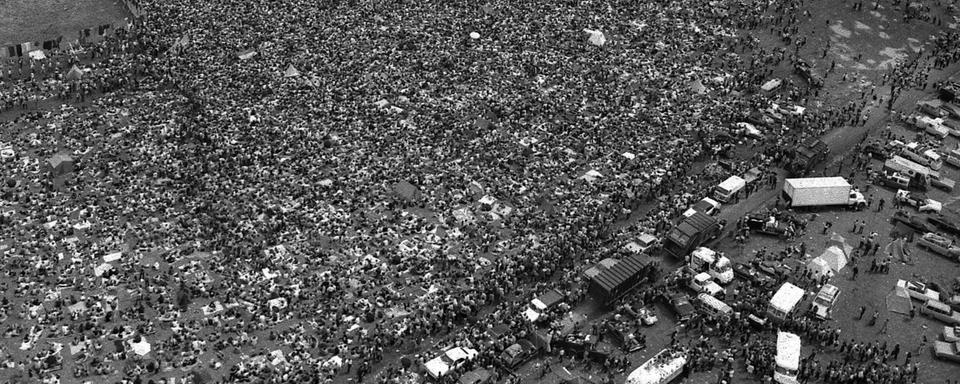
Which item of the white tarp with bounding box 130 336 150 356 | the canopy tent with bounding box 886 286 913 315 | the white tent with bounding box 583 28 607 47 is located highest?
the white tent with bounding box 583 28 607 47

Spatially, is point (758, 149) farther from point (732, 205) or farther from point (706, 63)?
point (706, 63)

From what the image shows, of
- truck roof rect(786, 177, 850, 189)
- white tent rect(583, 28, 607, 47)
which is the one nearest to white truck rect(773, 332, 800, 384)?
truck roof rect(786, 177, 850, 189)

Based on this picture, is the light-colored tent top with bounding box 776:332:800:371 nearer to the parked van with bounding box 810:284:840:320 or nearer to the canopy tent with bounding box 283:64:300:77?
the parked van with bounding box 810:284:840:320

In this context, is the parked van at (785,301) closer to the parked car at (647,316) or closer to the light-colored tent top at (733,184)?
the parked car at (647,316)

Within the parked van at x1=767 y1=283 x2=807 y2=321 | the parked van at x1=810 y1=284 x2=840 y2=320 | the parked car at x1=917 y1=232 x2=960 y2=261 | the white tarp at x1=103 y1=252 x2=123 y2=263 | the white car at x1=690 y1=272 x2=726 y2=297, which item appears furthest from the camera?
the parked car at x1=917 y1=232 x2=960 y2=261

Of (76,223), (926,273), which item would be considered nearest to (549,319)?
(926,273)

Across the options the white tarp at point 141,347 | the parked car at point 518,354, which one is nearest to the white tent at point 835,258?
the parked car at point 518,354
